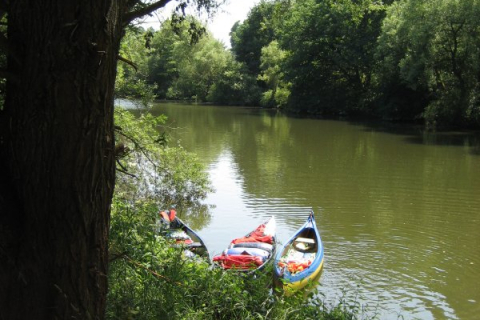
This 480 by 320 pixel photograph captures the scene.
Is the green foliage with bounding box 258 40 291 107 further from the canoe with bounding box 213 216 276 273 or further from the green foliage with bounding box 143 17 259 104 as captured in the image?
the canoe with bounding box 213 216 276 273

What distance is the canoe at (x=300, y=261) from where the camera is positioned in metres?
7.48

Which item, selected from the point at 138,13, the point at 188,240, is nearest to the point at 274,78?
the point at 188,240

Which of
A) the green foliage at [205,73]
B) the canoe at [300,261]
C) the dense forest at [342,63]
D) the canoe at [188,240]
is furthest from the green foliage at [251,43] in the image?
the canoe at [188,240]

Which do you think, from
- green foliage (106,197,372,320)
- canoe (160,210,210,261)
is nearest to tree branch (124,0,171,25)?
green foliage (106,197,372,320)

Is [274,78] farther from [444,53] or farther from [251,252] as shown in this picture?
[251,252]

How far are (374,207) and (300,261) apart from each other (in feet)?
16.9

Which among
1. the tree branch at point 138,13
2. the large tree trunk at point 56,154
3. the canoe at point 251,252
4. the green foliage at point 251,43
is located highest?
the green foliage at point 251,43

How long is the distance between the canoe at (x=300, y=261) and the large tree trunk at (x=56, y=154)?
438cm

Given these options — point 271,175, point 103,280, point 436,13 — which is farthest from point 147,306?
point 436,13

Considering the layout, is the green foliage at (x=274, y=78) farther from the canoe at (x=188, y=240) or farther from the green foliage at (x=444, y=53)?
the canoe at (x=188, y=240)

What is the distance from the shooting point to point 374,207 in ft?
42.1

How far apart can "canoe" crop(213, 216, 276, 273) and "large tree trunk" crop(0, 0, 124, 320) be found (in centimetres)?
428

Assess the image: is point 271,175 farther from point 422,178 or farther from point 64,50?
point 64,50

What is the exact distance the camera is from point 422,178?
16.1 m
